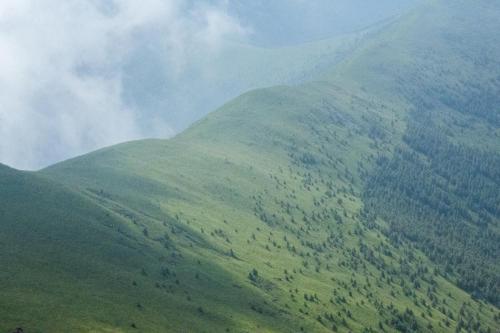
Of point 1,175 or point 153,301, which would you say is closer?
point 153,301

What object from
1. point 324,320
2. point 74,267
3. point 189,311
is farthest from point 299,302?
point 74,267

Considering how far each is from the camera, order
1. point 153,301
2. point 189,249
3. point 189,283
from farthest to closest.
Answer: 1. point 189,249
2. point 189,283
3. point 153,301

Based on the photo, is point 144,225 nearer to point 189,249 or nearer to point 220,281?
point 189,249

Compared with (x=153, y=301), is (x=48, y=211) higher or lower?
higher

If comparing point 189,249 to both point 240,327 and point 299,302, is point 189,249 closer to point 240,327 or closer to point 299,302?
point 299,302

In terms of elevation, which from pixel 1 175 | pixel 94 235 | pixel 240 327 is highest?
pixel 1 175

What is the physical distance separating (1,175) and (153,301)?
72.4 metres

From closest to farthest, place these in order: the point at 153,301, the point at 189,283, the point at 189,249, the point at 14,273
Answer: the point at 14,273, the point at 153,301, the point at 189,283, the point at 189,249

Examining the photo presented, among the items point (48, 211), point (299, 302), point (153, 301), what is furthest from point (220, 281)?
point (48, 211)

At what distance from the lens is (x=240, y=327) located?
14412cm

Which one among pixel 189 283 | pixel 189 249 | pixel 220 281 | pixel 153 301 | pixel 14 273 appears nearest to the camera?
pixel 14 273

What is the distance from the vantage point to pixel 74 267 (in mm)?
141875

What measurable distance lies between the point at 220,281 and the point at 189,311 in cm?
3221

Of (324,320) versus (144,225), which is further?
(144,225)
